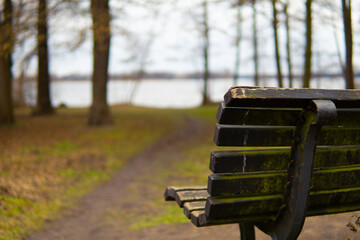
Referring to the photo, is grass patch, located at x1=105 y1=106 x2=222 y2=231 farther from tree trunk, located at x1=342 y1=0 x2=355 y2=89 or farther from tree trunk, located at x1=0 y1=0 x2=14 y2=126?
tree trunk, located at x1=0 y1=0 x2=14 y2=126

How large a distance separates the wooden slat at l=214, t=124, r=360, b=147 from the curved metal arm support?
0.08 meters

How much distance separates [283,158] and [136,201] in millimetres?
4230

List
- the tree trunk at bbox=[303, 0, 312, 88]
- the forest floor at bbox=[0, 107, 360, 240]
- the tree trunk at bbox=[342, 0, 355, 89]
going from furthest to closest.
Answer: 1. the tree trunk at bbox=[303, 0, 312, 88]
2. the tree trunk at bbox=[342, 0, 355, 89]
3. the forest floor at bbox=[0, 107, 360, 240]

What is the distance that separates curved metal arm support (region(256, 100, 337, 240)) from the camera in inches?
80.9

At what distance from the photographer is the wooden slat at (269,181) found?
86.4 inches

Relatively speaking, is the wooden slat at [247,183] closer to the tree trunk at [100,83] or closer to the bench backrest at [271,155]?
the bench backrest at [271,155]

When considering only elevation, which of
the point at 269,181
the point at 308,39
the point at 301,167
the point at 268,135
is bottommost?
the point at 269,181

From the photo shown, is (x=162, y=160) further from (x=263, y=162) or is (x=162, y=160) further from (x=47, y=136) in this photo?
(x=263, y=162)

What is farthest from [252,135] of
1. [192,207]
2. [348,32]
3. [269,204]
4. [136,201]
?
[348,32]

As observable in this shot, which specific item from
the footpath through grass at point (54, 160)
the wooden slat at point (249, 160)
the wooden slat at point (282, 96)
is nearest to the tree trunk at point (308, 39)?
the footpath through grass at point (54, 160)

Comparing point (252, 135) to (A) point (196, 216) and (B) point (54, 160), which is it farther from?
(B) point (54, 160)

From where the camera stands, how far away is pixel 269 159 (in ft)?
7.43

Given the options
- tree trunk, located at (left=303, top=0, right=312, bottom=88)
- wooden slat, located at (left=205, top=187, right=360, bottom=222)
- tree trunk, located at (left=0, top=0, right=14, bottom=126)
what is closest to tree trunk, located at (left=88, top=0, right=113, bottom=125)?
tree trunk, located at (left=0, top=0, right=14, bottom=126)

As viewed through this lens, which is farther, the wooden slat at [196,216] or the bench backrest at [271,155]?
the wooden slat at [196,216]
